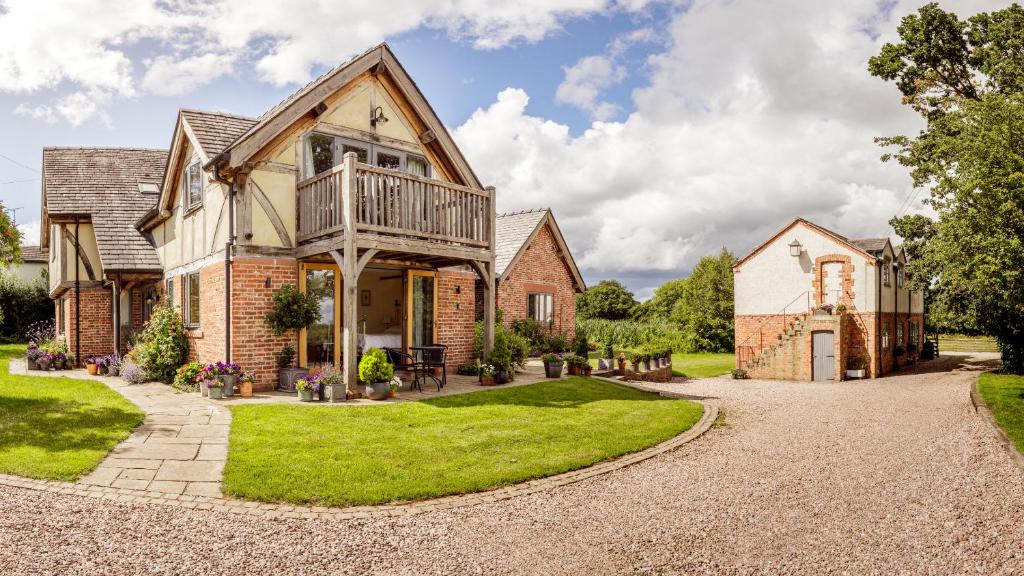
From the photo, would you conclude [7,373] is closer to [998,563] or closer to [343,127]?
[343,127]

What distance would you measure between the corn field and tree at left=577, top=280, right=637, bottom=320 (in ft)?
115

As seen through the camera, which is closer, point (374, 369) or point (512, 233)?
point (374, 369)

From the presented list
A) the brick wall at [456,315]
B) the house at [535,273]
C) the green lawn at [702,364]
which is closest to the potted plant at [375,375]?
the brick wall at [456,315]

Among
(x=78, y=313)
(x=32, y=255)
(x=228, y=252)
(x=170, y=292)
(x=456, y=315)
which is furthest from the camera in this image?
(x=32, y=255)

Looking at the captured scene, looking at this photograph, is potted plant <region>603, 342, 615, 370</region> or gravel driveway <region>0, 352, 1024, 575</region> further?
potted plant <region>603, 342, 615, 370</region>

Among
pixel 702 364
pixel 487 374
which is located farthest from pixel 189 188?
pixel 702 364

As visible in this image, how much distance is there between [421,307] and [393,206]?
3.51m

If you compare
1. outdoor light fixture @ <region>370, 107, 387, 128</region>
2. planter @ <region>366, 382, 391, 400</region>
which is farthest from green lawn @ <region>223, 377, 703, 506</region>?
outdoor light fixture @ <region>370, 107, 387, 128</region>

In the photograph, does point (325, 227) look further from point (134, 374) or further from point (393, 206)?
point (134, 374)

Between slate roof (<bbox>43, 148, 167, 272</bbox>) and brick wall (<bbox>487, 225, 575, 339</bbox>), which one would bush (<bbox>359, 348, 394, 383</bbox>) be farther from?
brick wall (<bbox>487, 225, 575, 339</bbox>)

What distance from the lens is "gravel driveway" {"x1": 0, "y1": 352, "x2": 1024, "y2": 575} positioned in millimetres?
5137

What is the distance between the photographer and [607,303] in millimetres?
76250

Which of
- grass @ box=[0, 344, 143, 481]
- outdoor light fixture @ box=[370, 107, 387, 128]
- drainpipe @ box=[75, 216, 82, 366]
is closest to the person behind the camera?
grass @ box=[0, 344, 143, 481]

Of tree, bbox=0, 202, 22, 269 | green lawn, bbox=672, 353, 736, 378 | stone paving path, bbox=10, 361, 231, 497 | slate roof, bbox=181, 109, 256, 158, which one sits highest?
slate roof, bbox=181, 109, 256, 158
